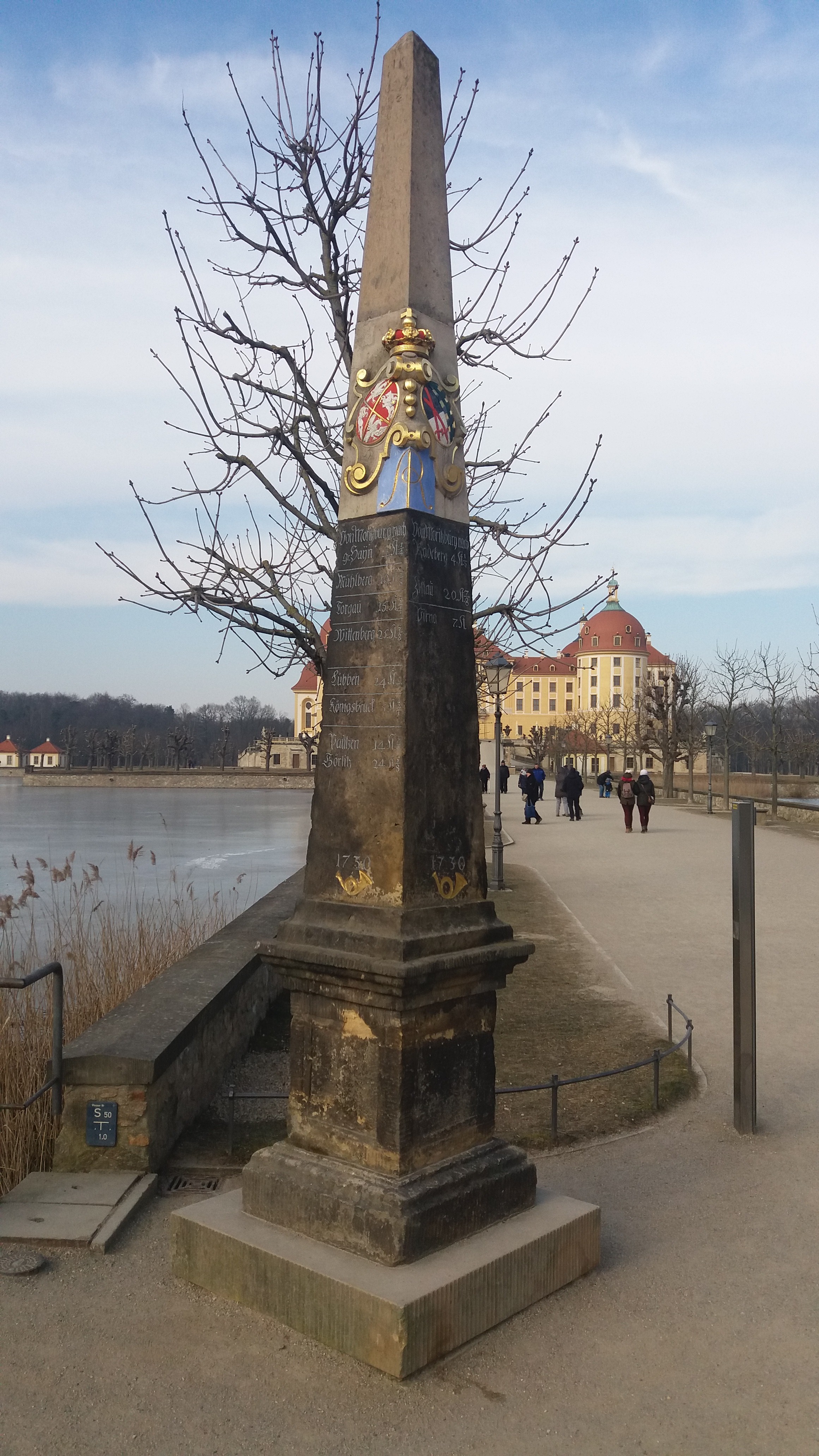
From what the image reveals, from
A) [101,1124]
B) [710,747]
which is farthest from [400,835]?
[710,747]

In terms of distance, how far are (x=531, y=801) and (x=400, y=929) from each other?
2726cm

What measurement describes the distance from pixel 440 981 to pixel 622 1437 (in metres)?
1.47

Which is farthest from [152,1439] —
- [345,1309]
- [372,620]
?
[372,620]

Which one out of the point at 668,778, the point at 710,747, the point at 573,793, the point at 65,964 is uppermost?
the point at 710,747

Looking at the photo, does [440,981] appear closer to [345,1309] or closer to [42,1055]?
[345,1309]

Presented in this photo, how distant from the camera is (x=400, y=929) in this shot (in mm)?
3867

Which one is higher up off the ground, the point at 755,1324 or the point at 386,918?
the point at 386,918

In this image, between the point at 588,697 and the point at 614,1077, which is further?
the point at 588,697

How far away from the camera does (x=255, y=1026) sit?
8109mm

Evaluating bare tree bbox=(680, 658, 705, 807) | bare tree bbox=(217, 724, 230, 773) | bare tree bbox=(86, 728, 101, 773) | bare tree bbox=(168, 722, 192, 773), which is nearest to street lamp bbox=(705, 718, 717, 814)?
bare tree bbox=(680, 658, 705, 807)

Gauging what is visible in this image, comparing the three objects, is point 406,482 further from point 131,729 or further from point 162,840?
point 131,729

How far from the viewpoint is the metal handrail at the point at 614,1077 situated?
5.46 m

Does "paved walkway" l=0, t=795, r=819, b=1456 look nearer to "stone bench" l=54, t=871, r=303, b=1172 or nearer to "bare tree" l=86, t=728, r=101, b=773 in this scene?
"stone bench" l=54, t=871, r=303, b=1172

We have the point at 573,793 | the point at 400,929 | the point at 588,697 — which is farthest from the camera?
the point at 588,697
